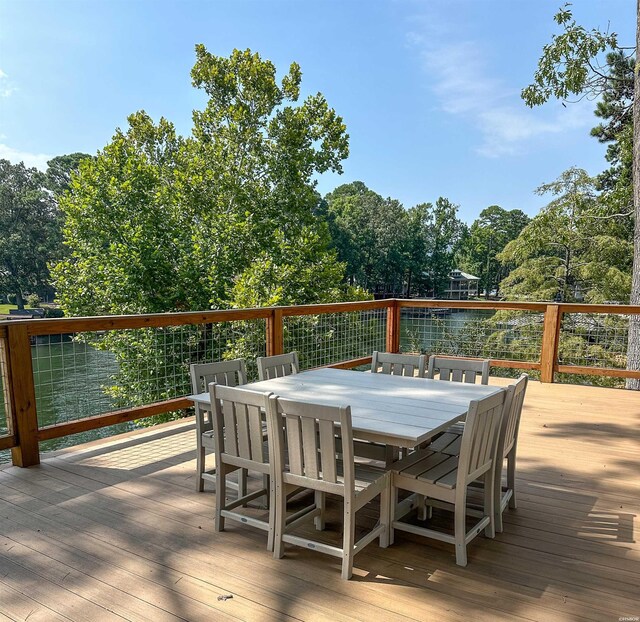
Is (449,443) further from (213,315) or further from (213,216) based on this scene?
(213,216)

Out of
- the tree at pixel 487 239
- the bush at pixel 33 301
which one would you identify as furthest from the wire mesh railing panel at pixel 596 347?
the bush at pixel 33 301

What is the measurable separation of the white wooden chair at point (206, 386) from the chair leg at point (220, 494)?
0.96 ft

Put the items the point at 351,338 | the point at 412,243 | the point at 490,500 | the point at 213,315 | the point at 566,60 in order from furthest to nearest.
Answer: the point at 412,243 → the point at 566,60 → the point at 351,338 → the point at 213,315 → the point at 490,500

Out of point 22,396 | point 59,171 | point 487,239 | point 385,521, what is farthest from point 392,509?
point 59,171

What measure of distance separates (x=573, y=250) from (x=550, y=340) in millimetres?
8453

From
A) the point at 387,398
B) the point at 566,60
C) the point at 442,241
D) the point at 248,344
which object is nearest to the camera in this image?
the point at 387,398

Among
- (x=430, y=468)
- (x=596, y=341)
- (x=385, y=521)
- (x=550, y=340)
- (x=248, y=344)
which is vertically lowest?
(x=596, y=341)

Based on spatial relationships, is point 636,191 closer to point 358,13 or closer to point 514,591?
point 514,591

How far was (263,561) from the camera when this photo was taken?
6.97 ft

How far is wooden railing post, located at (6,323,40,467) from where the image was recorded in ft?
10.2

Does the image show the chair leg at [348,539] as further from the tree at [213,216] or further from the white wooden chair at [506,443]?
the tree at [213,216]

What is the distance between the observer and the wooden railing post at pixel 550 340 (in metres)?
5.80

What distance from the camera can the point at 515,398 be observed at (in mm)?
2355

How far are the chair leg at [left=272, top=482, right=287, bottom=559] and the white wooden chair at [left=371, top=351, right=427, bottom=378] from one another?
145cm
